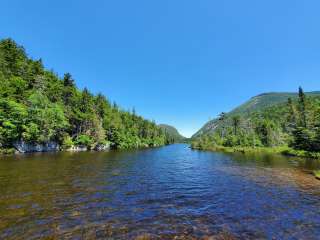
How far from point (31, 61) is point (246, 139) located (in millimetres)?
110985

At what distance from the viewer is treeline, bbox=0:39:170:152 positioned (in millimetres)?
51406

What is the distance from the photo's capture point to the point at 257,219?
448 inches

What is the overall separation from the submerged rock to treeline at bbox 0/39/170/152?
102 centimetres

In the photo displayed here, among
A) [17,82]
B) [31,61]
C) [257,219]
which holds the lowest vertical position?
[257,219]

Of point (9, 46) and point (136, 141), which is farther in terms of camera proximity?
point (136, 141)

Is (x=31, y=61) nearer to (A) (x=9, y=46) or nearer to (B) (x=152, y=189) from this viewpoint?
(A) (x=9, y=46)

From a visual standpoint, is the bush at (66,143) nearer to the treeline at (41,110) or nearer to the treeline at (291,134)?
the treeline at (41,110)

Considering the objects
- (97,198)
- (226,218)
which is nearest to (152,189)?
(97,198)

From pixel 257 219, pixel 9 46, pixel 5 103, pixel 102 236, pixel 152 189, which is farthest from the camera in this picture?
pixel 9 46

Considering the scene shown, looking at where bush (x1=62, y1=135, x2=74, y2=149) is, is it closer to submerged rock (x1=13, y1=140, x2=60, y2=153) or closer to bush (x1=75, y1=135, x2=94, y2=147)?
submerged rock (x1=13, y1=140, x2=60, y2=153)

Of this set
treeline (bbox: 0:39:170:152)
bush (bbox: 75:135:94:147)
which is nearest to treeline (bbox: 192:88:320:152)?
bush (bbox: 75:135:94:147)

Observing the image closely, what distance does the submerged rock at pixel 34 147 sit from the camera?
5182 cm

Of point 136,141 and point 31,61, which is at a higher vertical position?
point 31,61

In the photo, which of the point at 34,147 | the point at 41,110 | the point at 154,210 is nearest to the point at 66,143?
the point at 34,147
